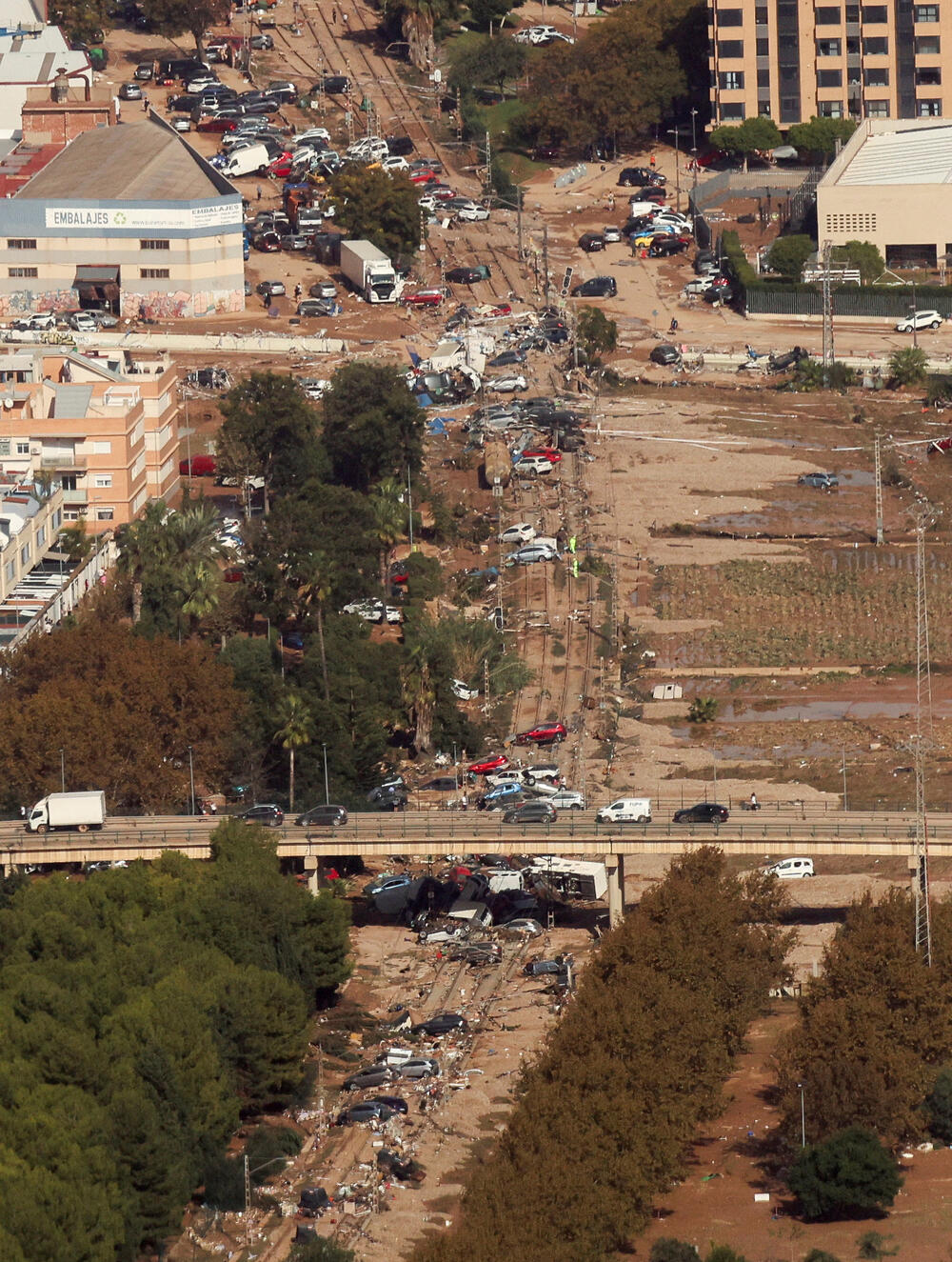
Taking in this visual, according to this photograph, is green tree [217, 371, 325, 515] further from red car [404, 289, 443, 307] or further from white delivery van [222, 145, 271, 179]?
white delivery van [222, 145, 271, 179]

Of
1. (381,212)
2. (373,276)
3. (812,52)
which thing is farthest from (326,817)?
(812,52)

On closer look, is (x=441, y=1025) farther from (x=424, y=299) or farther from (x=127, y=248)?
(x=424, y=299)

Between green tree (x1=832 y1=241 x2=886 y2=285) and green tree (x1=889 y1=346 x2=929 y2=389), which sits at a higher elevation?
green tree (x1=832 y1=241 x2=886 y2=285)

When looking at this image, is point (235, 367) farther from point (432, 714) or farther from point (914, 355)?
point (432, 714)

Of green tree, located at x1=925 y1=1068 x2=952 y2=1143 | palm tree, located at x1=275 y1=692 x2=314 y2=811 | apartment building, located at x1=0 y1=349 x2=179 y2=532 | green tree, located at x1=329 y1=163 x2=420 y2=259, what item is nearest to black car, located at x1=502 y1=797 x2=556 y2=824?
palm tree, located at x1=275 y1=692 x2=314 y2=811

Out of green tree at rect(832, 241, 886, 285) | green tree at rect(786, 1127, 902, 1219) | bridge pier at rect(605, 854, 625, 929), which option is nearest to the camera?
green tree at rect(786, 1127, 902, 1219)
